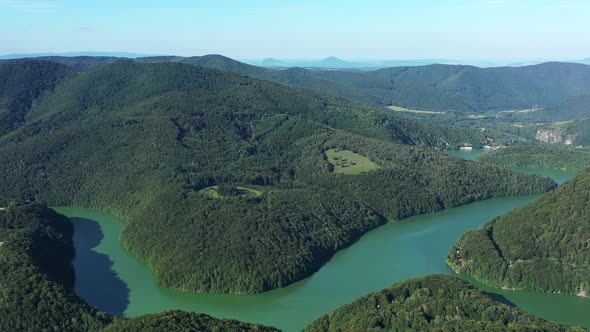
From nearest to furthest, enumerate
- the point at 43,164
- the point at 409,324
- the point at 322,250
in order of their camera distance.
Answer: the point at 409,324 < the point at 322,250 < the point at 43,164

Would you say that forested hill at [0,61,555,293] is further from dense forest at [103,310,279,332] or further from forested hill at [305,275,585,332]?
dense forest at [103,310,279,332]

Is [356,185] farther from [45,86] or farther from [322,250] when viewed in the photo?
[45,86]

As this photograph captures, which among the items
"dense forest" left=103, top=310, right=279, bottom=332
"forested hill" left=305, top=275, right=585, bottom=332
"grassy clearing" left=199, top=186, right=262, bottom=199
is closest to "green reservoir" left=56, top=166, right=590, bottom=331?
"forested hill" left=305, top=275, right=585, bottom=332

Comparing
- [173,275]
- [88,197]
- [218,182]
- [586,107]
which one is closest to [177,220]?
[173,275]

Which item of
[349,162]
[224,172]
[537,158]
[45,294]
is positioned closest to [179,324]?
[45,294]

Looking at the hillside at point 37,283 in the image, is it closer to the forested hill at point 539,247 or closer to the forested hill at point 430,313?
the forested hill at point 430,313

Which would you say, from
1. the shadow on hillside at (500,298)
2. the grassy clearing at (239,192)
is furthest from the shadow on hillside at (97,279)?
the shadow on hillside at (500,298)
